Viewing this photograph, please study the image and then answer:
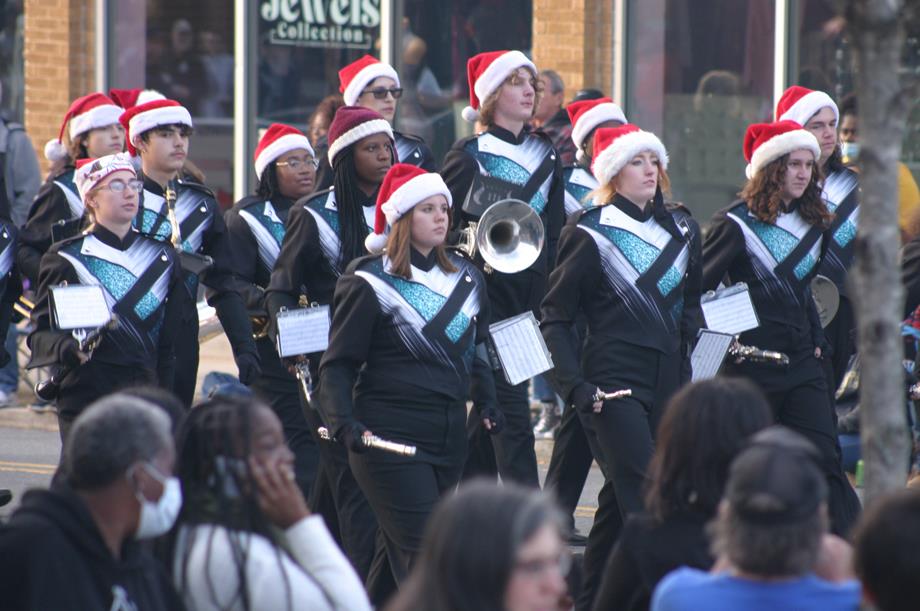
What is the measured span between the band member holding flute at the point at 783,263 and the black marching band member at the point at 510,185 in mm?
1080

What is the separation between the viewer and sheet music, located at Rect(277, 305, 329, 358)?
25.2 feet

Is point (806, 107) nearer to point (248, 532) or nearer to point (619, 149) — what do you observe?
point (619, 149)

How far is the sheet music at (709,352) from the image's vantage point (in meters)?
7.70

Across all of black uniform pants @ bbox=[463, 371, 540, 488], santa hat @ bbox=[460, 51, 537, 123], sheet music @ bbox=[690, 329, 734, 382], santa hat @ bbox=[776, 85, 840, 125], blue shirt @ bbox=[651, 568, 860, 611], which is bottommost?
black uniform pants @ bbox=[463, 371, 540, 488]

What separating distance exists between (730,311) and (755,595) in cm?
426

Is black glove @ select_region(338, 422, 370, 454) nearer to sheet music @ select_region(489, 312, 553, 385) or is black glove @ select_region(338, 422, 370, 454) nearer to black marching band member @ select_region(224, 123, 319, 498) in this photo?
sheet music @ select_region(489, 312, 553, 385)

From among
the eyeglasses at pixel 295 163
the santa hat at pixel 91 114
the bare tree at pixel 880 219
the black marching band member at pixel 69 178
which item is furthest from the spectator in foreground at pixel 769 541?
the santa hat at pixel 91 114

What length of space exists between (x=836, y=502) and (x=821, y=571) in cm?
374

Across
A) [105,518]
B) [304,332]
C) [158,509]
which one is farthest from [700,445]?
[304,332]

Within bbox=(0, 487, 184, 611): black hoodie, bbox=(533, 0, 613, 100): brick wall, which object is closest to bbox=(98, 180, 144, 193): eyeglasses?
bbox=(0, 487, 184, 611): black hoodie

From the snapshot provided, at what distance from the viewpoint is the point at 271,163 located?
9250 mm

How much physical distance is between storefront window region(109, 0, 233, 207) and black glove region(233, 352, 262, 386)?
8607 mm

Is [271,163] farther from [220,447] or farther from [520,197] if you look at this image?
[220,447]

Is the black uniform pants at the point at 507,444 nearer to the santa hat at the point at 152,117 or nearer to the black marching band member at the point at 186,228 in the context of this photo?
the black marching band member at the point at 186,228
